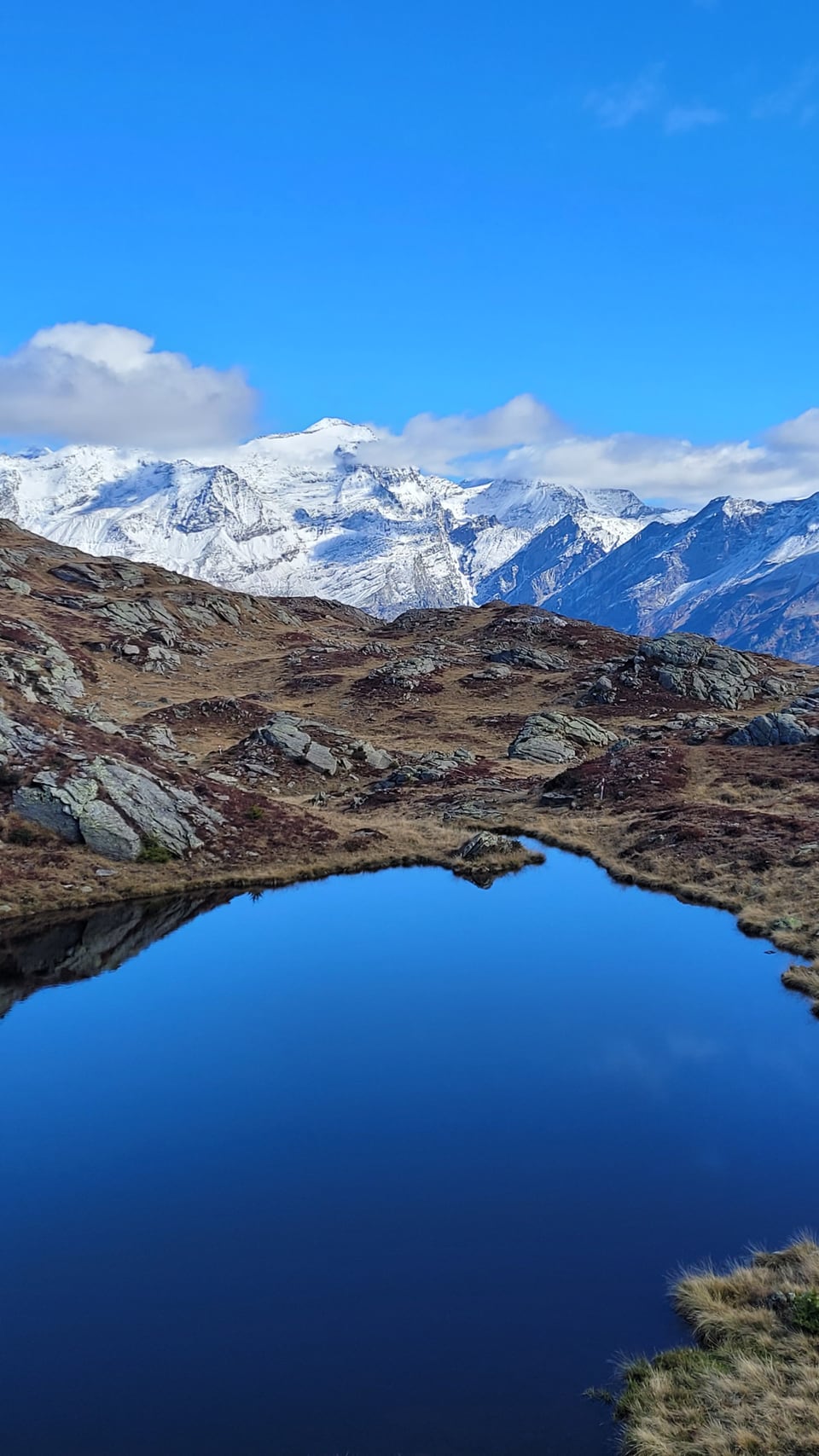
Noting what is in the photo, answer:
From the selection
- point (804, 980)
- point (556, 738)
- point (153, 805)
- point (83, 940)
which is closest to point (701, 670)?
point (556, 738)

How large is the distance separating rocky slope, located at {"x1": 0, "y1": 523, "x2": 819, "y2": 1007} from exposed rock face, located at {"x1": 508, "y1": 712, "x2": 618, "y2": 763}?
236mm

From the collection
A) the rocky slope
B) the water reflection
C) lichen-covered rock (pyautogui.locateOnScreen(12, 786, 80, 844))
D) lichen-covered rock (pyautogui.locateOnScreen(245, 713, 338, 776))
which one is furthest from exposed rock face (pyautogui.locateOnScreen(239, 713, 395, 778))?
the water reflection

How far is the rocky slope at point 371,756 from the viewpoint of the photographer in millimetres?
53875

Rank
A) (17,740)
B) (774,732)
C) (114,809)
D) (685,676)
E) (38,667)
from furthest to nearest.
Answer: (685,676), (38,667), (774,732), (17,740), (114,809)

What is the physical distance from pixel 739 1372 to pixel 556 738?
2916 inches

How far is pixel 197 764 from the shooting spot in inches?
2965

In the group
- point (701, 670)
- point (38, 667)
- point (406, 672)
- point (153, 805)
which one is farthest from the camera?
point (406, 672)

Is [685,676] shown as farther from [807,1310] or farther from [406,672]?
[807,1310]

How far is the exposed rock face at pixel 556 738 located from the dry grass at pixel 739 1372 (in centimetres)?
6759

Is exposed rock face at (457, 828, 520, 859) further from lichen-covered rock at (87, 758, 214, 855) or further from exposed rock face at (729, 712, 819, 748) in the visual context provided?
exposed rock face at (729, 712, 819, 748)

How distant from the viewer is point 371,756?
272ft

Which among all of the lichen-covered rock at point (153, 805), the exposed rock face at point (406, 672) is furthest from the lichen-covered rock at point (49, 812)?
the exposed rock face at point (406, 672)

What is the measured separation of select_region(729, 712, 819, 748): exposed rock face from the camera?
79875 mm

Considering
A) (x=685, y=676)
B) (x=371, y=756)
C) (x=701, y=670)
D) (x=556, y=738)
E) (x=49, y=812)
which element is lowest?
(x=49, y=812)
